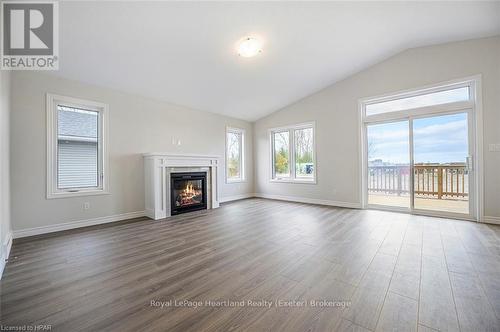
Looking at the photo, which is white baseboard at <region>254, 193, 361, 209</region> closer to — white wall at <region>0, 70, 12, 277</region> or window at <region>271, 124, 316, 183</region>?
window at <region>271, 124, 316, 183</region>

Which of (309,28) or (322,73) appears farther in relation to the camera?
(322,73)

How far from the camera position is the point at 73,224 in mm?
3527

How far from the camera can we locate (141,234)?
3.18 metres

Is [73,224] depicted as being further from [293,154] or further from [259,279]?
[293,154]

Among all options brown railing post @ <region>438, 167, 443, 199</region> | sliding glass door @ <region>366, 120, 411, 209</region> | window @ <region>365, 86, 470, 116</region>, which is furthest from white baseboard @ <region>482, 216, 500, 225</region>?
window @ <region>365, 86, 470, 116</region>

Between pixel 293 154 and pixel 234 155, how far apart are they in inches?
71.5

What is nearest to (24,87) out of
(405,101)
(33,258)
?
(33,258)

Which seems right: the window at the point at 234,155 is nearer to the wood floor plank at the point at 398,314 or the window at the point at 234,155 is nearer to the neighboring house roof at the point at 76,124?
the neighboring house roof at the point at 76,124

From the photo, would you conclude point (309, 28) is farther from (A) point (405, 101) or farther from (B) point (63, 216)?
(B) point (63, 216)

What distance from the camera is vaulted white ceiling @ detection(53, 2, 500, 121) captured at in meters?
2.66

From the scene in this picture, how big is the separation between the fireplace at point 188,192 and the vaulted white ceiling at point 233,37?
6.01 ft

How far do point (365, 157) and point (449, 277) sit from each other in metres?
3.27

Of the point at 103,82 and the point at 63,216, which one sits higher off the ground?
the point at 103,82

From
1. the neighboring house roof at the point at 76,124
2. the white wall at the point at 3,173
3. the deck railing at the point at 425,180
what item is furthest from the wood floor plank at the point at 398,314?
the neighboring house roof at the point at 76,124
